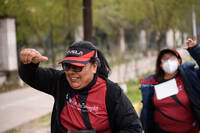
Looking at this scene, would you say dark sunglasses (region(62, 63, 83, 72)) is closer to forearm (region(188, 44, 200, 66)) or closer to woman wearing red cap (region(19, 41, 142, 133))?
woman wearing red cap (region(19, 41, 142, 133))

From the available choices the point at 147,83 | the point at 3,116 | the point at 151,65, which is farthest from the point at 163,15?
the point at 147,83

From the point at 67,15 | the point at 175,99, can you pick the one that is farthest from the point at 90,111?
the point at 67,15

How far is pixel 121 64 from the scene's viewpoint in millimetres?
13359

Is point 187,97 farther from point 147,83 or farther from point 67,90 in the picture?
point 67,90

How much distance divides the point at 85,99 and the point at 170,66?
1647 mm

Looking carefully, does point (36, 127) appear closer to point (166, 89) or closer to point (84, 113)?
point (166, 89)

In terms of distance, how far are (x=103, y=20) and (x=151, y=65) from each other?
11.7m

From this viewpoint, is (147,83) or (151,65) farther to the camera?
(151,65)

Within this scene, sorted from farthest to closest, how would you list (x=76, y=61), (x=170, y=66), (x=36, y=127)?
(x=36, y=127) < (x=170, y=66) < (x=76, y=61)

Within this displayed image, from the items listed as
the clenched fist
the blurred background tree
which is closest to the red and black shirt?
the clenched fist

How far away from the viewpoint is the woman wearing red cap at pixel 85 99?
2.16 meters

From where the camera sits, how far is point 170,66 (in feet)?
11.6

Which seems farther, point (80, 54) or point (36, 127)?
point (36, 127)

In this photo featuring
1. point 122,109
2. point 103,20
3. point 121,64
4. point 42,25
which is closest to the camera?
point 122,109
